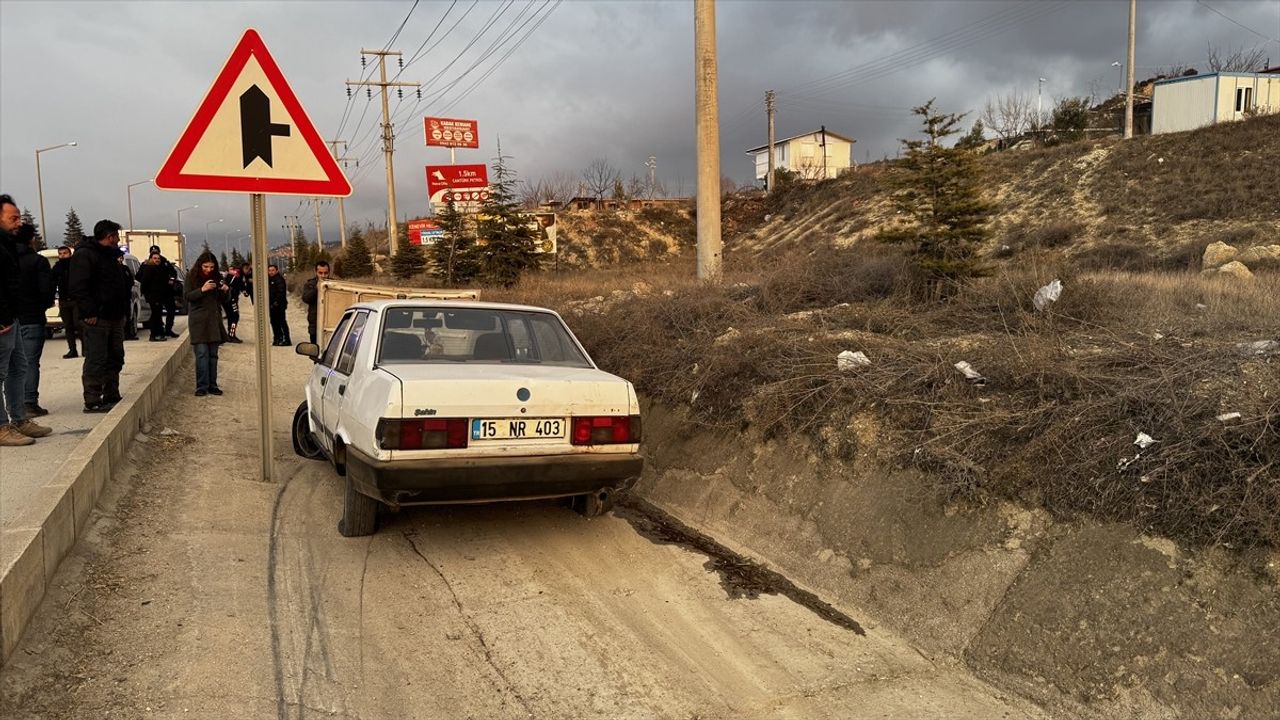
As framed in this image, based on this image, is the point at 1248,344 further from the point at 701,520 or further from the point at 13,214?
the point at 13,214

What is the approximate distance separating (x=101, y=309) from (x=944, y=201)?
10080 millimetres

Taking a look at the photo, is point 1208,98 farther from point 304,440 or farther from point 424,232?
point 304,440

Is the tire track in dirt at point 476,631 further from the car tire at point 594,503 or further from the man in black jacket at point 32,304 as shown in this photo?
the man in black jacket at point 32,304

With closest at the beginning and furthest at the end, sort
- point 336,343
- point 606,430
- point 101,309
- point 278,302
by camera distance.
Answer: point 606,430 → point 336,343 → point 101,309 → point 278,302

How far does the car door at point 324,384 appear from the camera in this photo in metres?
6.02

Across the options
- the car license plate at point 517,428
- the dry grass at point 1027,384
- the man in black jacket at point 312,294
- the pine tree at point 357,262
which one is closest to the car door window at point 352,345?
the car license plate at point 517,428

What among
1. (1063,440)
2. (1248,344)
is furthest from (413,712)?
(1248,344)

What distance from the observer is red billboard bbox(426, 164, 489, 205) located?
1368 inches

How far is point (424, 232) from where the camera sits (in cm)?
3884

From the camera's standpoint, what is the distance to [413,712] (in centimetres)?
324

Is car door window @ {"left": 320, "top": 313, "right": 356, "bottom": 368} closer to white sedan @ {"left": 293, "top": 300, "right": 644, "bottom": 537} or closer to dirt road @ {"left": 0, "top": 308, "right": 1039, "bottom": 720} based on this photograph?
white sedan @ {"left": 293, "top": 300, "right": 644, "bottom": 537}

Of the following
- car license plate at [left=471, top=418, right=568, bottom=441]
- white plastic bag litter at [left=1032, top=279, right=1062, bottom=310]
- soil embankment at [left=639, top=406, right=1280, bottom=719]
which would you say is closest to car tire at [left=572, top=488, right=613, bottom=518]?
car license plate at [left=471, top=418, right=568, bottom=441]

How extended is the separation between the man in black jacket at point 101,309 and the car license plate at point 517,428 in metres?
5.53

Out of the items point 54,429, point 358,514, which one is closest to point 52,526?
point 358,514
